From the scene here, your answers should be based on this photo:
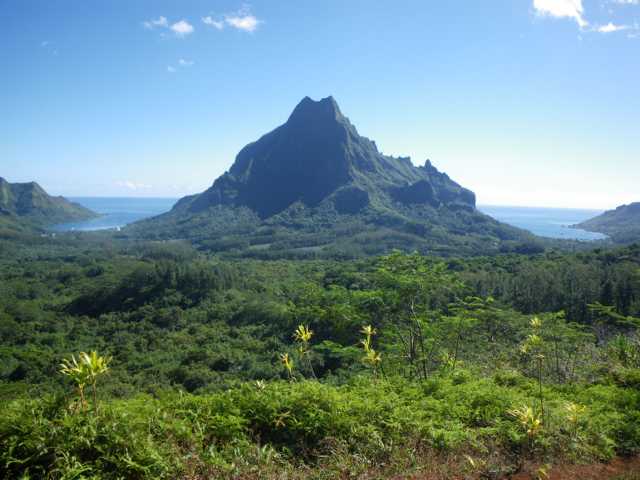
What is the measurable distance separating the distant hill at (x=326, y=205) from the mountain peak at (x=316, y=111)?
1.45 feet

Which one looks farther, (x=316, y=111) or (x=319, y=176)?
(x=316, y=111)

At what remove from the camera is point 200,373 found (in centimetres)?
2670

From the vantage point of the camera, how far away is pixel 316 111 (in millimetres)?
166500

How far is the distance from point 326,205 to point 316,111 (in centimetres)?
5030

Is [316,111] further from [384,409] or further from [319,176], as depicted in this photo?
[384,409]

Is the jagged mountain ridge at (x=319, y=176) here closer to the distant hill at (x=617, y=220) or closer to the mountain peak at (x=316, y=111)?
the mountain peak at (x=316, y=111)

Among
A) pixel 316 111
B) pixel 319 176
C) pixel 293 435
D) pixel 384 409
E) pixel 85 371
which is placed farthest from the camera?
pixel 316 111

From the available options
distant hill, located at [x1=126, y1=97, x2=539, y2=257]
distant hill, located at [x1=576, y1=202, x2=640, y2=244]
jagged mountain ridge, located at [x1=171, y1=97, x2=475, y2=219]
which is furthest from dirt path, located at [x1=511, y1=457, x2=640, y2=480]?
distant hill, located at [x1=576, y1=202, x2=640, y2=244]

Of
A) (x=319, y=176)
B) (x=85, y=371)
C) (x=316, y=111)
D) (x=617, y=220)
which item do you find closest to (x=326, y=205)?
(x=319, y=176)

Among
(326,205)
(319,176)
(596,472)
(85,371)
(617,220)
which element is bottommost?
(596,472)

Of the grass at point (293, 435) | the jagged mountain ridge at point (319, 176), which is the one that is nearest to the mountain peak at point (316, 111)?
the jagged mountain ridge at point (319, 176)

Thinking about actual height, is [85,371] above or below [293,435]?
above

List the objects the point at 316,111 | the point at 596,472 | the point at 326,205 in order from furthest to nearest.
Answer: the point at 316,111
the point at 326,205
the point at 596,472

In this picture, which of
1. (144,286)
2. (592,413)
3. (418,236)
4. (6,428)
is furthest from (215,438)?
(418,236)
